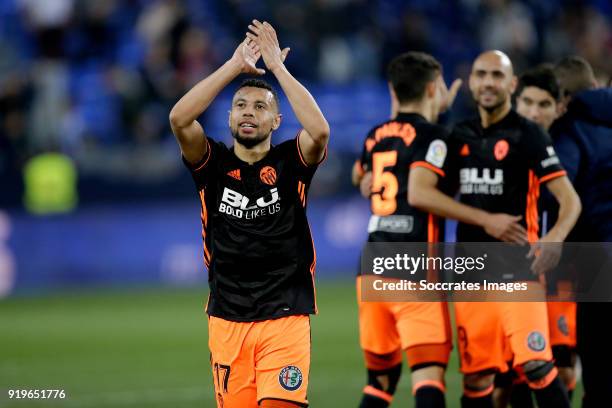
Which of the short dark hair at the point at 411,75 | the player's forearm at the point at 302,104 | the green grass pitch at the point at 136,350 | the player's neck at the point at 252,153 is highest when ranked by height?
the short dark hair at the point at 411,75

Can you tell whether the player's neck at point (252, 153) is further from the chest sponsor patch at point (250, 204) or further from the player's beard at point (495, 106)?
the player's beard at point (495, 106)

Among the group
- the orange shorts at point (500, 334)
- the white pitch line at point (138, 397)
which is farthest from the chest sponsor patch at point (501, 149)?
the white pitch line at point (138, 397)

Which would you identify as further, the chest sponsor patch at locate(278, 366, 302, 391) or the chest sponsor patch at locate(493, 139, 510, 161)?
the chest sponsor patch at locate(493, 139, 510, 161)

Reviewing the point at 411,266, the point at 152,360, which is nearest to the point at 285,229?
the point at 411,266

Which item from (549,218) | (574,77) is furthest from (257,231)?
(574,77)

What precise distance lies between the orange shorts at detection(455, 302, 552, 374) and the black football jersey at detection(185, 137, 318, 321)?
1.29 m

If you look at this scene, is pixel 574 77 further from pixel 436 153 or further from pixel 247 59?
pixel 247 59

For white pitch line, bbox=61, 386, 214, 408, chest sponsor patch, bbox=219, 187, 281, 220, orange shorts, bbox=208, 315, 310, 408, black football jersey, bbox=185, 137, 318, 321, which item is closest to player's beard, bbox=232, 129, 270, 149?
black football jersey, bbox=185, 137, 318, 321

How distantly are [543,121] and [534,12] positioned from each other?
15.0m

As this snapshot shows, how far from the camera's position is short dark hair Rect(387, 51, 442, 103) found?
7250 mm

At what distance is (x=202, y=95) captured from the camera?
590cm

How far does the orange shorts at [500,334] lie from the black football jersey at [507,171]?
42 cm

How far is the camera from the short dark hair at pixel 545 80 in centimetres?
759

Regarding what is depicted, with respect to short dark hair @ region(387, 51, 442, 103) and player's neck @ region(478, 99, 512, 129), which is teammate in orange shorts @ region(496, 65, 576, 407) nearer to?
player's neck @ region(478, 99, 512, 129)
